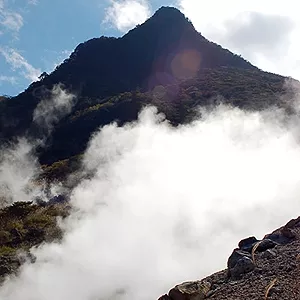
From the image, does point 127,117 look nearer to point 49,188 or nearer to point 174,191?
point 49,188

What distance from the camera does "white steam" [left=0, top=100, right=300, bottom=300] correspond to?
16.2 metres

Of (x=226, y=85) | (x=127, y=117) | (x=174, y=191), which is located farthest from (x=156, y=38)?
(x=174, y=191)

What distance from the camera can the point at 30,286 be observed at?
16.9m

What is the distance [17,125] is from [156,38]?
33.0 metres

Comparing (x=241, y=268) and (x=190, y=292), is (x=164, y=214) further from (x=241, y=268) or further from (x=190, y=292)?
(x=190, y=292)

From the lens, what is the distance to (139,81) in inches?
3118

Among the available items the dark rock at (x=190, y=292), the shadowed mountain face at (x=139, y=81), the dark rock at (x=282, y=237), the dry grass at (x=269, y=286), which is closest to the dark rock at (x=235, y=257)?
the dark rock at (x=190, y=292)

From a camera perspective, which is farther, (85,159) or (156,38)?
(156,38)

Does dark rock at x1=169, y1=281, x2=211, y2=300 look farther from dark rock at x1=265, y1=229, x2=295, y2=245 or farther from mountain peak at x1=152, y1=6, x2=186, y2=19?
mountain peak at x1=152, y1=6, x2=186, y2=19

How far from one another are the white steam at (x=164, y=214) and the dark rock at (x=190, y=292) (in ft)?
21.9

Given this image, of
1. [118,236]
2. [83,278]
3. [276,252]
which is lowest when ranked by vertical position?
[276,252]

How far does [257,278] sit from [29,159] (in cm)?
5472

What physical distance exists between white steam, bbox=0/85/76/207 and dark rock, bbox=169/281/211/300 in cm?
3054

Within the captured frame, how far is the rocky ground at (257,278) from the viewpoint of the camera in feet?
21.7
